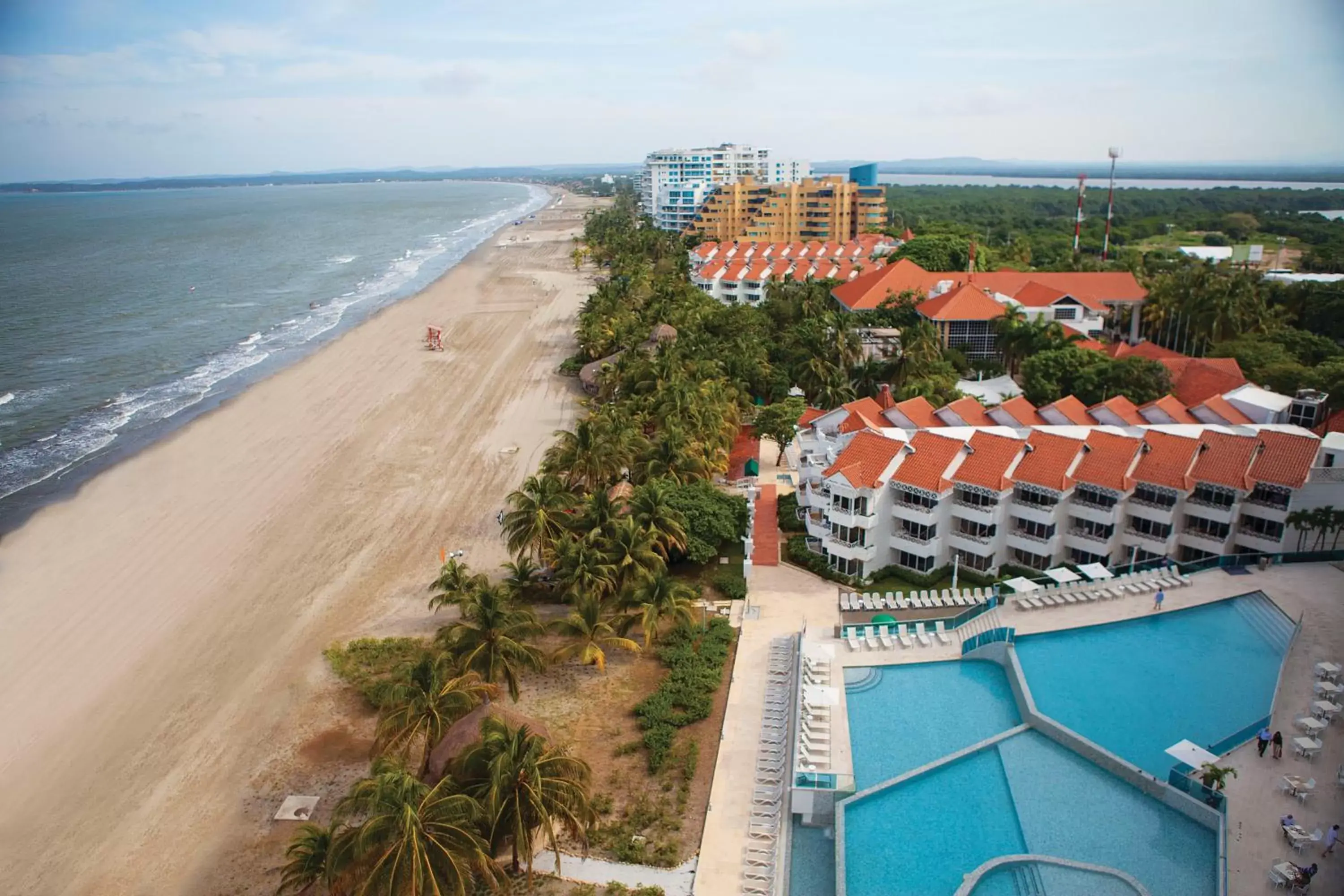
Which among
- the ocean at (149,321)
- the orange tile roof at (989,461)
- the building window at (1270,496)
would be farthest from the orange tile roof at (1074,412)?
the ocean at (149,321)

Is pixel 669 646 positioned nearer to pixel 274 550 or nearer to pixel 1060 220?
pixel 274 550

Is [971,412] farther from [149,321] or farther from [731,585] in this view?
[149,321]

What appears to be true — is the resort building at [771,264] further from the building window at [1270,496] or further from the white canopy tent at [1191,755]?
the white canopy tent at [1191,755]

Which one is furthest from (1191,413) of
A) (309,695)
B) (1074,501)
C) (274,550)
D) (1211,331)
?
(274,550)

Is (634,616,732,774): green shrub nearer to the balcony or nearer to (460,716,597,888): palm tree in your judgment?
(460,716,597,888): palm tree

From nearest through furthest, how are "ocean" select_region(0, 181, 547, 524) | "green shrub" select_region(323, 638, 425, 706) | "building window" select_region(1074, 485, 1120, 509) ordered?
"green shrub" select_region(323, 638, 425, 706)
"building window" select_region(1074, 485, 1120, 509)
"ocean" select_region(0, 181, 547, 524)

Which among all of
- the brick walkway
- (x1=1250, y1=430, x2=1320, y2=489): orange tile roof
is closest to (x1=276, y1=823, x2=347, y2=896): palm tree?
the brick walkway

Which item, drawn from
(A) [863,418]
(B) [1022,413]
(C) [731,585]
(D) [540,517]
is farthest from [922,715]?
(B) [1022,413]
